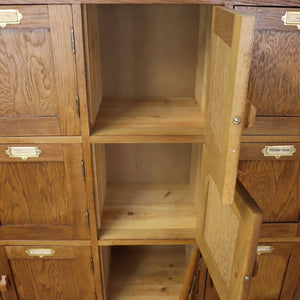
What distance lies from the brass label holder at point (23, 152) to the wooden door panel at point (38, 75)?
0.06 m

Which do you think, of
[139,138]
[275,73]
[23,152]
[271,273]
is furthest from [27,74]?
[271,273]

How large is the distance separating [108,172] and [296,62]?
1.07m

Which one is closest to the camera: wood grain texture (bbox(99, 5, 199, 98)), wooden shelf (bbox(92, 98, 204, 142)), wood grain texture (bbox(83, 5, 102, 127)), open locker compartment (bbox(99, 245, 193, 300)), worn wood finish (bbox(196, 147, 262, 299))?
worn wood finish (bbox(196, 147, 262, 299))

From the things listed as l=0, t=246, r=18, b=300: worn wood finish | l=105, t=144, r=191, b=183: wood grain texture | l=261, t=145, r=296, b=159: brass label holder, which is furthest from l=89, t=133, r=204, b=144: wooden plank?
l=0, t=246, r=18, b=300: worn wood finish

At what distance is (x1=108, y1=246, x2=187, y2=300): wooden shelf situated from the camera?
66.9 inches

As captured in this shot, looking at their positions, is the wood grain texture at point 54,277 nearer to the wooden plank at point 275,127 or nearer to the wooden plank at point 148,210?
the wooden plank at point 148,210

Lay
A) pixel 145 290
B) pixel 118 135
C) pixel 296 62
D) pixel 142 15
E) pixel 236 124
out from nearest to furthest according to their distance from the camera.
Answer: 1. pixel 236 124
2. pixel 296 62
3. pixel 118 135
4. pixel 142 15
5. pixel 145 290

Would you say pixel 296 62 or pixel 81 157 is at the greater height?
pixel 296 62

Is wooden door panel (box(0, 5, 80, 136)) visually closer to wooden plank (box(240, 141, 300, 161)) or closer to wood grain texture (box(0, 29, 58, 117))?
wood grain texture (box(0, 29, 58, 117))

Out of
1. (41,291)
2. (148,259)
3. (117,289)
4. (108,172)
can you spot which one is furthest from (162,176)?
(41,291)

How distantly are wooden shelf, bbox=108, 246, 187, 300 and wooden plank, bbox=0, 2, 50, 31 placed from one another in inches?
51.4

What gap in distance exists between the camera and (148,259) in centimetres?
192

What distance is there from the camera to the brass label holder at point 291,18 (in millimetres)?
1007

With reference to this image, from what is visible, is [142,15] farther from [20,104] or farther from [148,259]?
[148,259]
